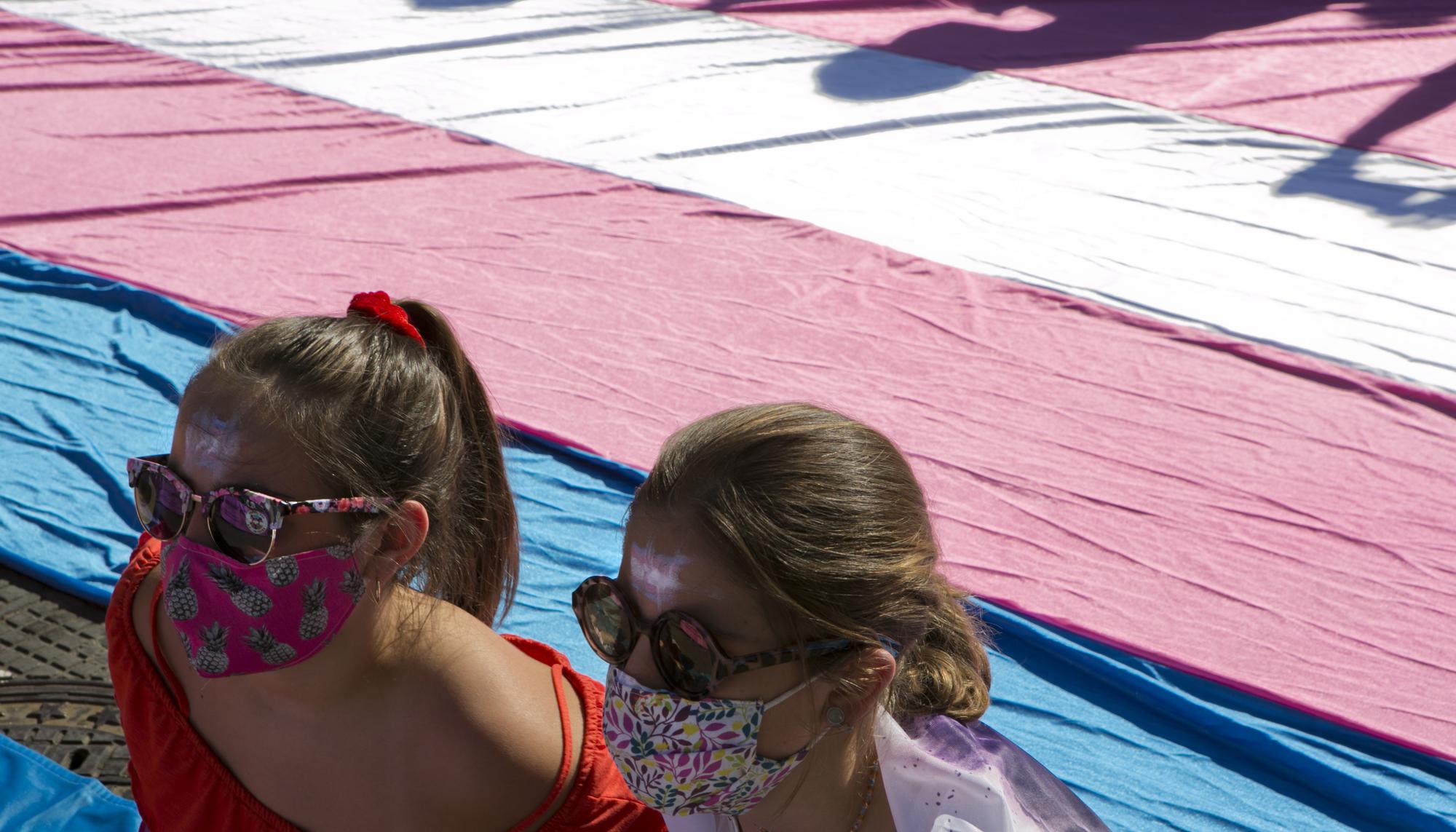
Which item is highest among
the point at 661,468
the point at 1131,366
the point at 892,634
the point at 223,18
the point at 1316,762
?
the point at 223,18

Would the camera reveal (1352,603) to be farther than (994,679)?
Yes

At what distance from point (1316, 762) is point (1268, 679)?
0.84 feet

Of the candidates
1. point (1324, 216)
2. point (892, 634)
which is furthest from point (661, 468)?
point (1324, 216)

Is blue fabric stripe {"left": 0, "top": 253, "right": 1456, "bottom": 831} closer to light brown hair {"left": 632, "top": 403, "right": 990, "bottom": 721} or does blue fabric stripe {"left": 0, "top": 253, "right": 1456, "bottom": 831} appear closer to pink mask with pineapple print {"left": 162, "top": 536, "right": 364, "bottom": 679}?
pink mask with pineapple print {"left": 162, "top": 536, "right": 364, "bottom": 679}

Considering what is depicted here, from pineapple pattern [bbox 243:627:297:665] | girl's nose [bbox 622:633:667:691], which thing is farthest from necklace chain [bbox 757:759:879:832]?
pineapple pattern [bbox 243:627:297:665]

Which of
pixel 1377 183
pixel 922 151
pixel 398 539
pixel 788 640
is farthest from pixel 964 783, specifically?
pixel 1377 183

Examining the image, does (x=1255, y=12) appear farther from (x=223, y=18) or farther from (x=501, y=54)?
(x=223, y=18)

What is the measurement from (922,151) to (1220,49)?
2364 mm

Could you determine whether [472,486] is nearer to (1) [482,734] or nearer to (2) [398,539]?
(2) [398,539]

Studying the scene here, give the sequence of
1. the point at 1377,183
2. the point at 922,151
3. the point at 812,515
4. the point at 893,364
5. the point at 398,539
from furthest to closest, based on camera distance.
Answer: the point at 922,151, the point at 1377,183, the point at 893,364, the point at 398,539, the point at 812,515

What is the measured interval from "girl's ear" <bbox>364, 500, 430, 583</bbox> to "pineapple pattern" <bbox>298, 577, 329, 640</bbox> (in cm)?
6

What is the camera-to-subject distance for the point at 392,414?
1715 mm

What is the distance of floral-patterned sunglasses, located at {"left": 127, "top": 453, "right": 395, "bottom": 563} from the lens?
5.30ft

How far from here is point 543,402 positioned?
3.76m
